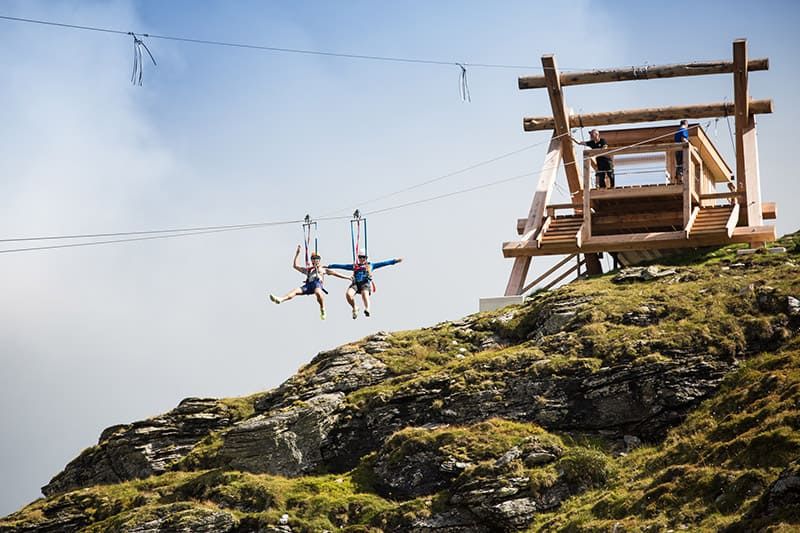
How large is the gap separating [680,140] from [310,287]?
14240mm

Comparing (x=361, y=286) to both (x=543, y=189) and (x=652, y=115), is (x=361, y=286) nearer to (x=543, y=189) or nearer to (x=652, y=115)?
(x=543, y=189)

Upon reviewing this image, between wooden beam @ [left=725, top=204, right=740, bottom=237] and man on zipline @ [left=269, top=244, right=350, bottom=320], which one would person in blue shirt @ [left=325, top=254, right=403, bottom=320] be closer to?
man on zipline @ [left=269, top=244, right=350, bottom=320]

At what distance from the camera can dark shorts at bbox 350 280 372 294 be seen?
1624 inches

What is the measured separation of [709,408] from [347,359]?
11.2 metres

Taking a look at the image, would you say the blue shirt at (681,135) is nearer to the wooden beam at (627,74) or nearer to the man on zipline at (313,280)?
the wooden beam at (627,74)

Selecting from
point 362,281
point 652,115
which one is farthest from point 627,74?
point 362,281

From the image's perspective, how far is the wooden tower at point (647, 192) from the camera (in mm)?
46312

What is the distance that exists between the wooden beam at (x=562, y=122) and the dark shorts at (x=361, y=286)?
38.6 feet

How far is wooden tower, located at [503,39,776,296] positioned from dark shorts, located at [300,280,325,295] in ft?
28.2

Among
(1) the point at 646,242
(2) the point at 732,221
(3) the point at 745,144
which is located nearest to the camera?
(2) the point at 732,221

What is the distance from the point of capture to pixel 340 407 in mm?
40375

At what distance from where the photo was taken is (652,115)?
50969 mm

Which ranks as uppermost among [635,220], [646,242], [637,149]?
[637,149]

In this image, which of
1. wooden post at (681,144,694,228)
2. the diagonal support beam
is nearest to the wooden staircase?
wooden post at (681,144,694,228)
